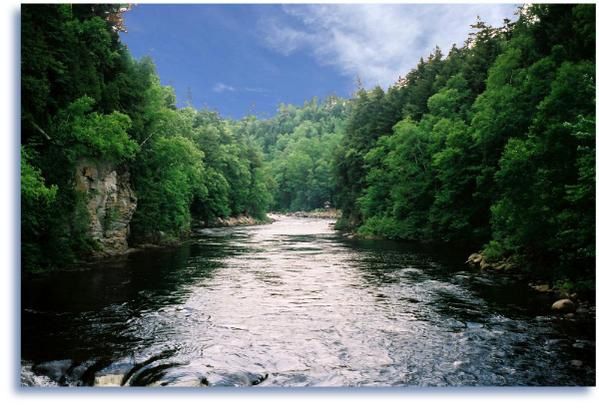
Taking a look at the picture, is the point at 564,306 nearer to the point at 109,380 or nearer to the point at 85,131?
the point at 109,380

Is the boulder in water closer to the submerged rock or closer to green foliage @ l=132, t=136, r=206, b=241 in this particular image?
the submerged rock

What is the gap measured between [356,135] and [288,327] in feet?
106

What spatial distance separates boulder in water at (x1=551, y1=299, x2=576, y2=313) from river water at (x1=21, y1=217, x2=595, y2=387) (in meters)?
0.15

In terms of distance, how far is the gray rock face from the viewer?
14633mm

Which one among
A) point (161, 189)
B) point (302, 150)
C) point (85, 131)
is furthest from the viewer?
point (302, 150)

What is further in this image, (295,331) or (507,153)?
(507,153)

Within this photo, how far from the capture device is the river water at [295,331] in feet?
18.8

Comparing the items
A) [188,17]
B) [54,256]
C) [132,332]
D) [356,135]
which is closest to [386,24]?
[188,17]

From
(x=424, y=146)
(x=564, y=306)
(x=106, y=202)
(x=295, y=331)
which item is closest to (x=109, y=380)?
(x=295, y=331)

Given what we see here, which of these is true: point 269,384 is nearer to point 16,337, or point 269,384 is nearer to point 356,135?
point 16,337

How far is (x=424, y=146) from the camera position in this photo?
25.2m

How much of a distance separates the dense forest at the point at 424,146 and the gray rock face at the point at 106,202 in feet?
0.42

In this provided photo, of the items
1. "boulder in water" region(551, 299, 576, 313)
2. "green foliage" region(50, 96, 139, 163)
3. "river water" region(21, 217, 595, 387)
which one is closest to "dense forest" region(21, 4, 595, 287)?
"green foliage" region(50, 96, 139, 163)

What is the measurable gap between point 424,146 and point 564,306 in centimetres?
1749
